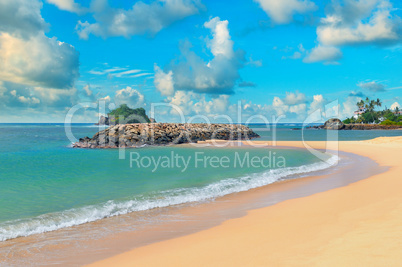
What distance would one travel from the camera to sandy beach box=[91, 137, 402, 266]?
414 cm

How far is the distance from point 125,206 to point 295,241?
562 cm

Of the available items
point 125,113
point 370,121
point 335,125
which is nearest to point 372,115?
point 370,121

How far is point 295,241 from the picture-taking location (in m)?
4.95

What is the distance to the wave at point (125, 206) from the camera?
645cm

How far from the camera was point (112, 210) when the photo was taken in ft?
25.7

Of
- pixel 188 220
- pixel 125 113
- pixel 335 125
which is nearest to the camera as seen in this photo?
pixel 188 220

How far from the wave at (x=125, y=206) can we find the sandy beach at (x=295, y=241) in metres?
2.83

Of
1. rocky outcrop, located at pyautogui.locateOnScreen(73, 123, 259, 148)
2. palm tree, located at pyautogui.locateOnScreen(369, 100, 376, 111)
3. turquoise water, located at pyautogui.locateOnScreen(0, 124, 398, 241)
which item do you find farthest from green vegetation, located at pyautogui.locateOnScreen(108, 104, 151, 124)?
palm tree, located at pyautogui.locateOnScreen(369, 100, 376, 111)

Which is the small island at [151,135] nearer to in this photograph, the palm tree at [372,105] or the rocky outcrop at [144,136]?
the rocky outcrop at [144,136]

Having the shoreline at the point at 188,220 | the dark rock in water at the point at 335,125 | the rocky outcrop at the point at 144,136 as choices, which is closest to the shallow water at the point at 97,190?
the shoreline at the point at 188,220

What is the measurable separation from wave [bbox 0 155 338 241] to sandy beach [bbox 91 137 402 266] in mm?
2831

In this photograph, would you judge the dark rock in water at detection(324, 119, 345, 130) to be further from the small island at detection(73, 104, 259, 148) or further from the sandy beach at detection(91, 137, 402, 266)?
the sandy beach at detection(91, 137, 402, 266)

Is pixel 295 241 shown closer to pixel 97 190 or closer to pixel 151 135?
pixel 97 190

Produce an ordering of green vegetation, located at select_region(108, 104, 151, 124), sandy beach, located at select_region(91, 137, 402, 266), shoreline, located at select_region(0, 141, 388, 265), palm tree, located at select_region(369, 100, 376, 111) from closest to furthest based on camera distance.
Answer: sandy beach, located at select_region(91, 137, 402, 266) < shoreline, located at select_region(0, 141, 388, 265) < green vegetation, located at select_region(108, 104, 151, 124) < palm tree, located at select_region(369, 100, 376, 111)
